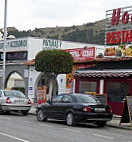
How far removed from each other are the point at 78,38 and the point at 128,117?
305 ft

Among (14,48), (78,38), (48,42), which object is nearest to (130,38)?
(48,42)

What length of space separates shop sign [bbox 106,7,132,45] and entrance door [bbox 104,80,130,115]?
3382 millimetres

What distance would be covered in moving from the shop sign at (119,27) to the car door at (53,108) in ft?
28.8

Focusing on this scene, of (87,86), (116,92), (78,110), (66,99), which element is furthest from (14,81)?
(78,110)

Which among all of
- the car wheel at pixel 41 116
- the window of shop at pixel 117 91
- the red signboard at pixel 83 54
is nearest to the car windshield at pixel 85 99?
the car wheel at pixel 41 116

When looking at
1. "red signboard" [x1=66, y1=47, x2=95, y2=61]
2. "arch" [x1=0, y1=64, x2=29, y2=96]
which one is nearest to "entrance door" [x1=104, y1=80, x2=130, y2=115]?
"red signboard" [x1=66, y1=47, x2=95, y2=61]

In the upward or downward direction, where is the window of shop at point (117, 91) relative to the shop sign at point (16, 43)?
downward

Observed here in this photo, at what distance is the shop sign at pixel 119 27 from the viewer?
2644 centimetres

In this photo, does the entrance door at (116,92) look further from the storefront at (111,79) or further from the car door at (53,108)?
the car door at (53,108)

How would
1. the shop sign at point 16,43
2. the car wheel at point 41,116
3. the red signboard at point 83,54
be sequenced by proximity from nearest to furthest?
1. the car wheel at point 41,116
2. the red signboard at point 83,54
3. the shop sign at point 16,43

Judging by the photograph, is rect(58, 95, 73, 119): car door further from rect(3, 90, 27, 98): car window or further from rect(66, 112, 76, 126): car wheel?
rect(3, 90, 27, 98): car window

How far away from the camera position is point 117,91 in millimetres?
24234

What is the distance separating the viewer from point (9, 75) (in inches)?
1528

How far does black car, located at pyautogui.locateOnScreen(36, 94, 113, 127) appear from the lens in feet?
57.0
